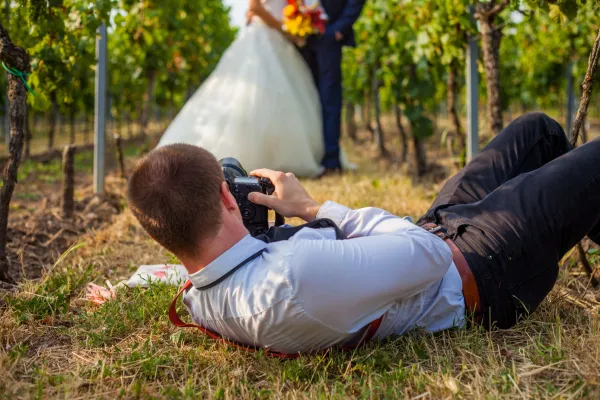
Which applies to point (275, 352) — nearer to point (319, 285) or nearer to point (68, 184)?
point (319, 285)

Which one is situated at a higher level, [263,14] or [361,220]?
[263,14]

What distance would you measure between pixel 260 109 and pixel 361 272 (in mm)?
4725

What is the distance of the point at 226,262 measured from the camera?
5.91ft

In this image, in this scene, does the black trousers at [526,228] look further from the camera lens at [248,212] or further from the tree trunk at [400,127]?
the tree trunk at [400,127]

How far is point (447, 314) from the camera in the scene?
6.89ft

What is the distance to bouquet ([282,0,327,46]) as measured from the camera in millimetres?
6496

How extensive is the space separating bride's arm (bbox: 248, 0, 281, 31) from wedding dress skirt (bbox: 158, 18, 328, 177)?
9 centimetres

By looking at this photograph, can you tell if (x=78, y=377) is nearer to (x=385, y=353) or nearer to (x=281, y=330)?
(x=281, y=330)

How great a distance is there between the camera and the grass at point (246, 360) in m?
1.81

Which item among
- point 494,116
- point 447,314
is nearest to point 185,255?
point 447,314

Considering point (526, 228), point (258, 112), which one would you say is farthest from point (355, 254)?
point (258, 112)

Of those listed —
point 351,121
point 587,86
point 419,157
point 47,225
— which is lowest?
point 351,121

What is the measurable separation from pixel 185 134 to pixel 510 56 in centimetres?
1142

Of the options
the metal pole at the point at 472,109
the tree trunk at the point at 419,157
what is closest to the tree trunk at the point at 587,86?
the metal pole at the point at 472,109
